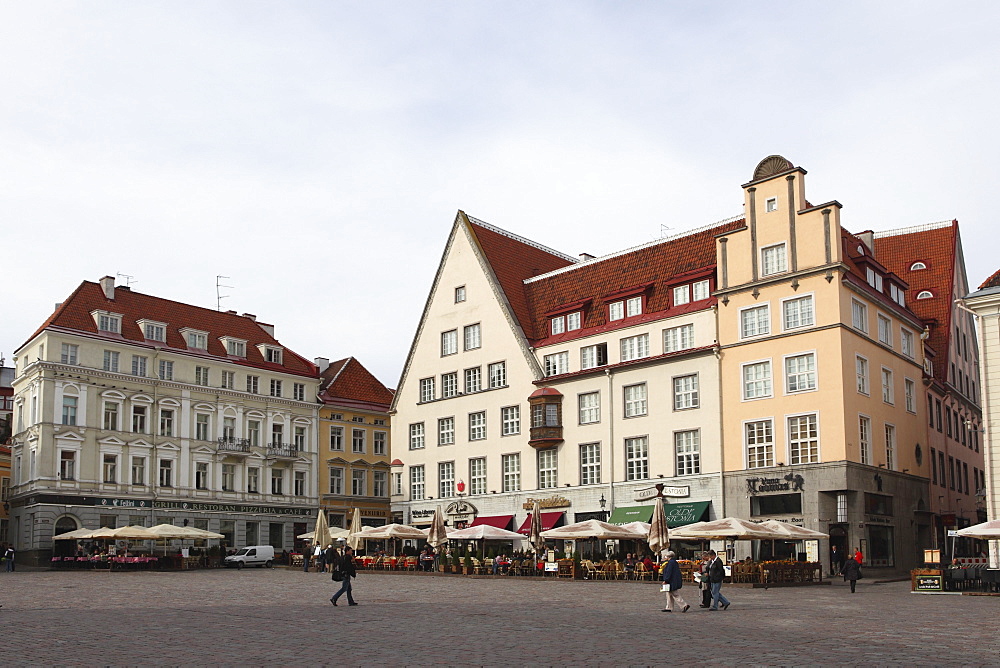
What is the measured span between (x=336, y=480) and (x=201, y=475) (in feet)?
36.5

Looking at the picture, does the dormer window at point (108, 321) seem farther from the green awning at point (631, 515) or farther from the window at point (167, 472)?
the green awning at point (631, 515)

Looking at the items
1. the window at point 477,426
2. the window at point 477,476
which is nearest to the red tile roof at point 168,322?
the window at point 477,426

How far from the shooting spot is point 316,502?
3078 inches

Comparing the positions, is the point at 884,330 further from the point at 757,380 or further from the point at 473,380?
the point at 473,380

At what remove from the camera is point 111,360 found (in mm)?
69000

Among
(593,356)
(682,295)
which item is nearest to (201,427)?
(593,356)

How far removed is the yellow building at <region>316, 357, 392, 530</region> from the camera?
79625 mm

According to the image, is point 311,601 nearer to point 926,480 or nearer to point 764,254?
point 764,254

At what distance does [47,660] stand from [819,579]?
31397 millimetres

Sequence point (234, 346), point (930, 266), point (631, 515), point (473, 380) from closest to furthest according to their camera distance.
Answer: point (631, 515), point (930, 266), point (473, 380), point (234, 346)

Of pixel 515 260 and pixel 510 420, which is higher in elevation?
pixel 515 260

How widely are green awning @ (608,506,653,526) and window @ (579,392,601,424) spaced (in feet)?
16.8

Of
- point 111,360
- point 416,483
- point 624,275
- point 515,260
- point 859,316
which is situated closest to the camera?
point 859,316

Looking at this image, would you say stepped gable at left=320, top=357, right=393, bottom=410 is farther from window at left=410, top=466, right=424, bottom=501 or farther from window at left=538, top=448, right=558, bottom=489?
window at left=538, top=448, right=558, bottom=489
